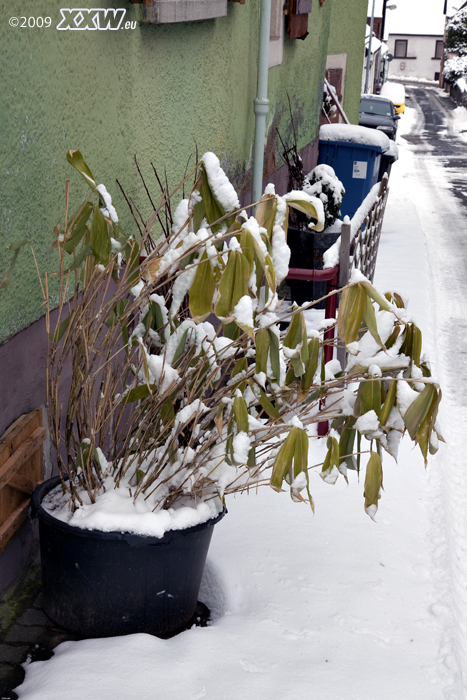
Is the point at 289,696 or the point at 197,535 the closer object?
the point at 289,696

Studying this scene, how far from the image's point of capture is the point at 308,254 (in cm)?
634

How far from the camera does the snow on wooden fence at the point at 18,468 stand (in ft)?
7.98

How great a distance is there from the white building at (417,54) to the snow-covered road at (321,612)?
6980cm

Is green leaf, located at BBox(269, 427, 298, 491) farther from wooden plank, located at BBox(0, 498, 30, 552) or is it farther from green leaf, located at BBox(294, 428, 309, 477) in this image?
wooden plank, located at BBox(0, 498, 30, 552)

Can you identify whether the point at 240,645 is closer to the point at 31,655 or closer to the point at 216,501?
the point at 216,501

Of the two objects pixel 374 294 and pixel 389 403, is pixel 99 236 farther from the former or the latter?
pixel 389 403

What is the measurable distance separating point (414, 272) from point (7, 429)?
19.9ft

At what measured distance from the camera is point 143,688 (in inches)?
85.4

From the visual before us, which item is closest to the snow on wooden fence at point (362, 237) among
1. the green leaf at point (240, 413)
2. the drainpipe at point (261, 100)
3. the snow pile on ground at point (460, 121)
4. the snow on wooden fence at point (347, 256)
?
the snow on wooden fence at point (347, 256)

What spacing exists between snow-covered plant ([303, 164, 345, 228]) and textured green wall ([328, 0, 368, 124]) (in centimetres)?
358

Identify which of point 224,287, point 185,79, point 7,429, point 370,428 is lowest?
point 7,429

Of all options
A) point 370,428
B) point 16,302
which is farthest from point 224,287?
point 16,302

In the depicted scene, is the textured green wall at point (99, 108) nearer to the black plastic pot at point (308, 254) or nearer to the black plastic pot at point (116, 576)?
the black plastic pot at point (116, 576)

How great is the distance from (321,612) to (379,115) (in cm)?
1678
